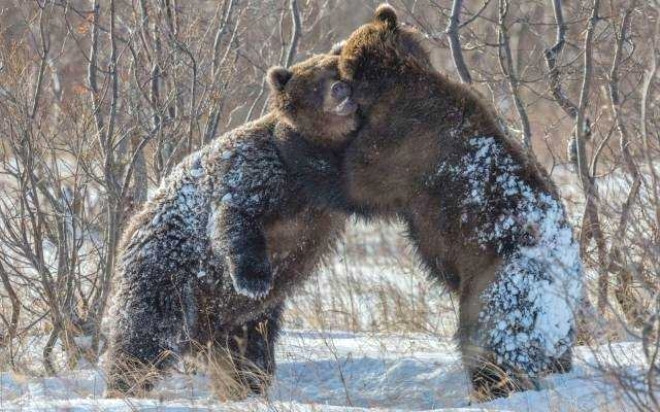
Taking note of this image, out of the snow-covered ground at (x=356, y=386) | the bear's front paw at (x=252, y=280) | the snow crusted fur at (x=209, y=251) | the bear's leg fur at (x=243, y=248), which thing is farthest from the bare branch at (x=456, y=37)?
the bear's front paw at (x=252, y=280)

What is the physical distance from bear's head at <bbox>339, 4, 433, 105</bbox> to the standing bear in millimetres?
111

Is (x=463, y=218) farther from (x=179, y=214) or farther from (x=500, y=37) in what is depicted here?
(x=500, y=37)

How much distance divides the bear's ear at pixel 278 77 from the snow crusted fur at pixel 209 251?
0.22 m

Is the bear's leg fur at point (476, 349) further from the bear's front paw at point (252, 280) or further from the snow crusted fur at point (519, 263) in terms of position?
the bear's front paw at point (252, 280)

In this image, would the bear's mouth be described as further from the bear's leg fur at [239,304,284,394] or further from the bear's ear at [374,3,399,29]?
the bear's leg fur at [239,304,284,394]

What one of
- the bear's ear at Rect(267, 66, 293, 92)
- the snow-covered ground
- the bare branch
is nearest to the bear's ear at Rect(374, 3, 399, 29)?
the bear's ear at Rect(267, 66, 293, 92)

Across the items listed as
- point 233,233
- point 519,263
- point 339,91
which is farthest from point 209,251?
point 519,263

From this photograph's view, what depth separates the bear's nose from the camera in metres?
5.89

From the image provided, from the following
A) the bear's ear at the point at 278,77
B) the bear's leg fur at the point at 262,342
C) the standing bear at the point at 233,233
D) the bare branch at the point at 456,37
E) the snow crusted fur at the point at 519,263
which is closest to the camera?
the snow crusted fur at the point at 519,263

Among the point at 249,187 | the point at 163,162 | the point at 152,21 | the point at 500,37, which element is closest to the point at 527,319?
the point at 249,187

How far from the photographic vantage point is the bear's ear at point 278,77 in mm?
6133

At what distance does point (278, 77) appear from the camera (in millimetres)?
6160

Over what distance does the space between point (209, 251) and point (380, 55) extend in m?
1.62

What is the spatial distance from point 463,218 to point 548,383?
1030mm
